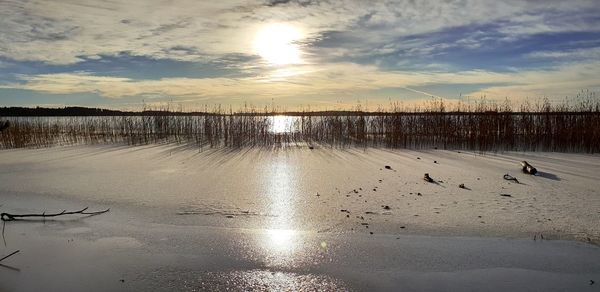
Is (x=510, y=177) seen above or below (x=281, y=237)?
above

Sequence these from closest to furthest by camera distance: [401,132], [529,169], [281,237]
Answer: [281,237]
[529,169]
[401,132]

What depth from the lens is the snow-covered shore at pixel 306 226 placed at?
2.32 metres

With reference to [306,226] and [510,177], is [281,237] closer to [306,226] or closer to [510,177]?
[306,226]

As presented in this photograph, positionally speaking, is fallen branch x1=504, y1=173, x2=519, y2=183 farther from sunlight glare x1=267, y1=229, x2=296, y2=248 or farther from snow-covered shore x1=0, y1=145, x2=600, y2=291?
sunlight glare x1=267, y1=229, x2=296, y2=248

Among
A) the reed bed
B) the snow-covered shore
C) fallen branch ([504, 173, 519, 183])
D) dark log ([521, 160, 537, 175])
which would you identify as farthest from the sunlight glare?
the reed bed

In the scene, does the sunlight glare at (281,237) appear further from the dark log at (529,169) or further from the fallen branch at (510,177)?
the dark log at (529,169)

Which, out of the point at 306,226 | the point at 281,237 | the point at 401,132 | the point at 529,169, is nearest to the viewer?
the point at 281,237

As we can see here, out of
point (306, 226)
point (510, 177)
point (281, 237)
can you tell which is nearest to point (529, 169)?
point (510, 177)

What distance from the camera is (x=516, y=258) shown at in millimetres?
2512

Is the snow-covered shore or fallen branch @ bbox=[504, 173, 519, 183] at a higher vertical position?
fallen branch @ bbox=[504, 173, 519, 183]

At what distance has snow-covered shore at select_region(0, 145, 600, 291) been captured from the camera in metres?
2.32

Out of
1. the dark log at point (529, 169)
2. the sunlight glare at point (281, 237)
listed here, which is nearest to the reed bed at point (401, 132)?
the dark log at point (529, 169)

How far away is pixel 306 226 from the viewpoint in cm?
320

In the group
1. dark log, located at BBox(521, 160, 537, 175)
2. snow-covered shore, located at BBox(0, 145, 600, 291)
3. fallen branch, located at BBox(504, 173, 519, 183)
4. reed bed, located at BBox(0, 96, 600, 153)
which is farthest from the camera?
reed bed, located at BBox(0, 96, 600, 153)
